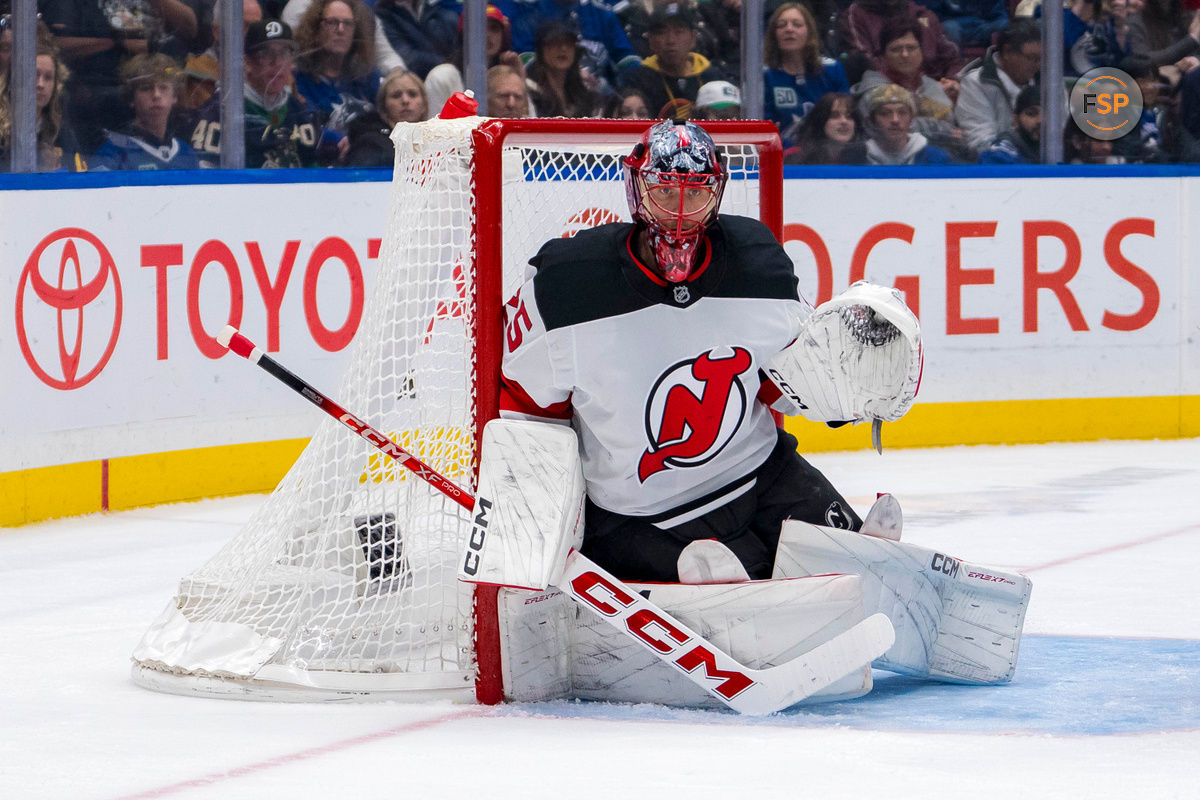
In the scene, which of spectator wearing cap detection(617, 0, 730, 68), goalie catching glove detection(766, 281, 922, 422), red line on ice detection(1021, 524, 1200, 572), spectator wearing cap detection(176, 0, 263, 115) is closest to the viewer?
goalie catching glove detection(766, 281, 922, 422)

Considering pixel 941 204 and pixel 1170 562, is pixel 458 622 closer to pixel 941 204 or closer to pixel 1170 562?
pixel 1170 562

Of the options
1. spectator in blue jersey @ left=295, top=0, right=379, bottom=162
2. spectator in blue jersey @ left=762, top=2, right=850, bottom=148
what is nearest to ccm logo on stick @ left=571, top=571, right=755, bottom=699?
spectator in blue jersey @ left=295, top=0, right=379, bottom=162

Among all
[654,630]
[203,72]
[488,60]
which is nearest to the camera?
[654,630]

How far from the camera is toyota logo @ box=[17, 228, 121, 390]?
4.69 meters

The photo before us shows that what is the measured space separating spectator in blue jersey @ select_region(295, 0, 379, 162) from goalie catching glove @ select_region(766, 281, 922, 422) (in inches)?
125

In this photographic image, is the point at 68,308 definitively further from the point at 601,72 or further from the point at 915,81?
the point at 915,81

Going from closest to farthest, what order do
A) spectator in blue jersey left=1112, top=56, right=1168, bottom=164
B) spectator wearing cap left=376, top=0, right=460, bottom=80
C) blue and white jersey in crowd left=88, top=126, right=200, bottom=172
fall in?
blue and white jersey in crowd left=88, top=126, right=200, bottom=172
spectator wearing cap left=376, top=0, right=460, bottom=80
spectator in blue jersey left=1112, top=56, right=1168, bottom=164

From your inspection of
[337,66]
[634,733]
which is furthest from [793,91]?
[634,733]

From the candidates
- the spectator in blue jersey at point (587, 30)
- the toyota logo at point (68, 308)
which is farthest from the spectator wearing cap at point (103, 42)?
the spectator in blue jersey at point (587, 30)

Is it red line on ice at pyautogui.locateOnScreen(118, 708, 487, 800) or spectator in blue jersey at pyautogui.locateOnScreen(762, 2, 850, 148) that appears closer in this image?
red line on ice at pyautogui.locateOnScreen(118, 708, 487, 800)

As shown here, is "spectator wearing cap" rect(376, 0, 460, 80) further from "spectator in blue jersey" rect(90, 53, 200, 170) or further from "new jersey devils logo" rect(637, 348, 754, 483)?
"new jersey devils logo" rect(637, 348, 754, 483)

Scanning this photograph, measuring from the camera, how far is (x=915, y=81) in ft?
21.3

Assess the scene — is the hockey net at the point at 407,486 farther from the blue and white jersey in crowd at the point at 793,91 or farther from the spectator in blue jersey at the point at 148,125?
the blue and white jersey in crowd at the point at 793,91

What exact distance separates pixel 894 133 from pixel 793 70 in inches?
16.5
